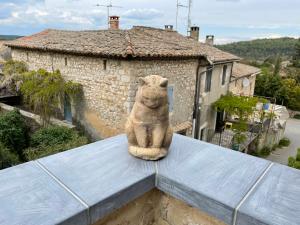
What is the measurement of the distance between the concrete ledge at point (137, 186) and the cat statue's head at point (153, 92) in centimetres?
47

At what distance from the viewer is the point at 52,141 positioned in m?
8.70

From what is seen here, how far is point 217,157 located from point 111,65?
7130 millimetres

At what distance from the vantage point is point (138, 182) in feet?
4.89

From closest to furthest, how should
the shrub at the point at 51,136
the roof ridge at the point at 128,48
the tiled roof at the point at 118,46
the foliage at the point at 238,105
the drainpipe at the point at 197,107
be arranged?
the roof ridge at the point at 128,48, the tiled roof at the point at 118,46, the shrub at the point at 51,136, the drainpipe at the point at 197,107, the foliage at the point at 238,105

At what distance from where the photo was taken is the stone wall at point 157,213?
1.51 metres

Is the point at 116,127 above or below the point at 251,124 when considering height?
above

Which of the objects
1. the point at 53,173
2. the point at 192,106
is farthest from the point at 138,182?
the point at 192,106

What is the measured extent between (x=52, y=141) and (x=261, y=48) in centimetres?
6246

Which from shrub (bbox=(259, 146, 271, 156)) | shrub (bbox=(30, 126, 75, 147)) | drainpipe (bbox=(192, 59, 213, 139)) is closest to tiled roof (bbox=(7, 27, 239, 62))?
drainpipe (bbox=(192, 59, 213, 139))

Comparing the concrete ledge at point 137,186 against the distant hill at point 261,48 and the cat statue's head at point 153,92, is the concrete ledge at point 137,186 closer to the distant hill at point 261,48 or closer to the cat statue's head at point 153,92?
the cat statue's head at point 153,92

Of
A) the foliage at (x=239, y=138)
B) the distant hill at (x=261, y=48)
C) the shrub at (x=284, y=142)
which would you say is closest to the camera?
the foliage at (x=239, y=138)

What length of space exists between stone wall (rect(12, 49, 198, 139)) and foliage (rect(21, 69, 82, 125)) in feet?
1.33

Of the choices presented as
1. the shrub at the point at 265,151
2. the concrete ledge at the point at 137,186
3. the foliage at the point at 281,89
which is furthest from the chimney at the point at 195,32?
the foliage at the point at 281,89

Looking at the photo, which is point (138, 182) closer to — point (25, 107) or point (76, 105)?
point (76, 105)
